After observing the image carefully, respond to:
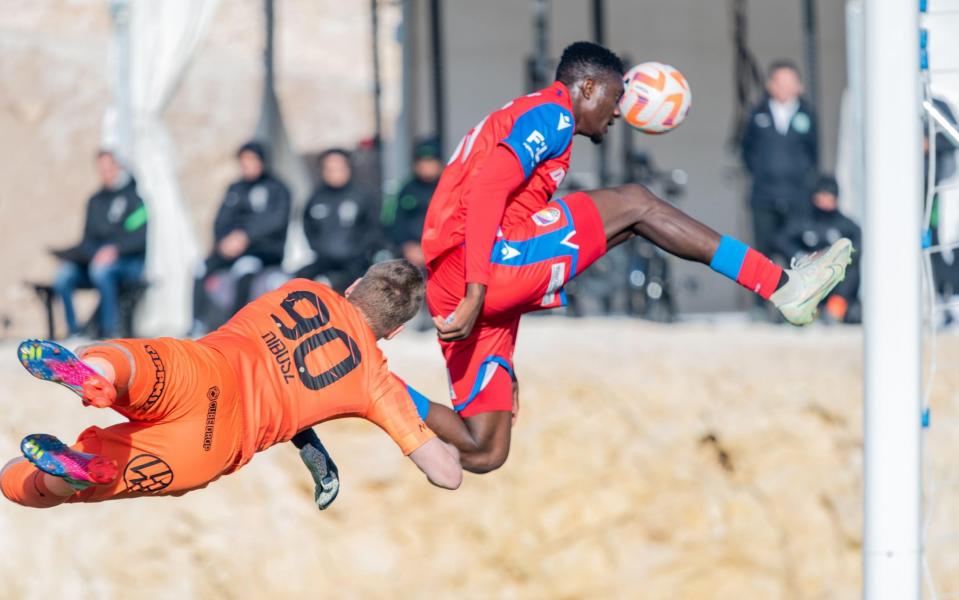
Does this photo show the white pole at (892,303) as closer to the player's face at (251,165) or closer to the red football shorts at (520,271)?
the red football shorts at (520,271)

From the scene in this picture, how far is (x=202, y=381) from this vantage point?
497cm

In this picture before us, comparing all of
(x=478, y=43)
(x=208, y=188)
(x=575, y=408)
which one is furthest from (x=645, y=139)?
(x=208, y=188)

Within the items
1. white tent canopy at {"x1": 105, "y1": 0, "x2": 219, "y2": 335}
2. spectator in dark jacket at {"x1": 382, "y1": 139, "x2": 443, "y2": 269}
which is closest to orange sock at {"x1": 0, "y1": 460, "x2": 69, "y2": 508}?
spectator in dark jacket at {"x1": 382, "y1": 139, "x2": 443, "y2": 269}

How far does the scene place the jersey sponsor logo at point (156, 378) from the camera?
486cm

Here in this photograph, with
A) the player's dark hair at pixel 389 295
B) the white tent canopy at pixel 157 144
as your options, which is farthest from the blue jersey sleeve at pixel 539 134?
the white tent canopy at pixel 157 144

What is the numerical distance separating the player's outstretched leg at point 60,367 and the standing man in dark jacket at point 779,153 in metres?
6.16

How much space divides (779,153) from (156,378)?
5.98 meters

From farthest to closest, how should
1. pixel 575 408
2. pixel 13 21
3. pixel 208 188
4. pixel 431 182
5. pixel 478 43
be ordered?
pixel 13 21, pixel 208 188, pixel 478 43, pixel 575 408, pixel 431 182

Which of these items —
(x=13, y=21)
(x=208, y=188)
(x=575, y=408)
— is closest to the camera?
(x=575, y=408)

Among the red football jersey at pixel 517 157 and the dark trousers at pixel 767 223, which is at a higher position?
the red football jersey at pixel 517 157

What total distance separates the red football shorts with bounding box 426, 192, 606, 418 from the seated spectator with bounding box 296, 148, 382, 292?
4.01 metres

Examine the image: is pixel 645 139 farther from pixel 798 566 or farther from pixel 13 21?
pixel 13 21

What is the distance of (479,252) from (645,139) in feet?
28.0

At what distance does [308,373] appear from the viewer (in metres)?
5.17
